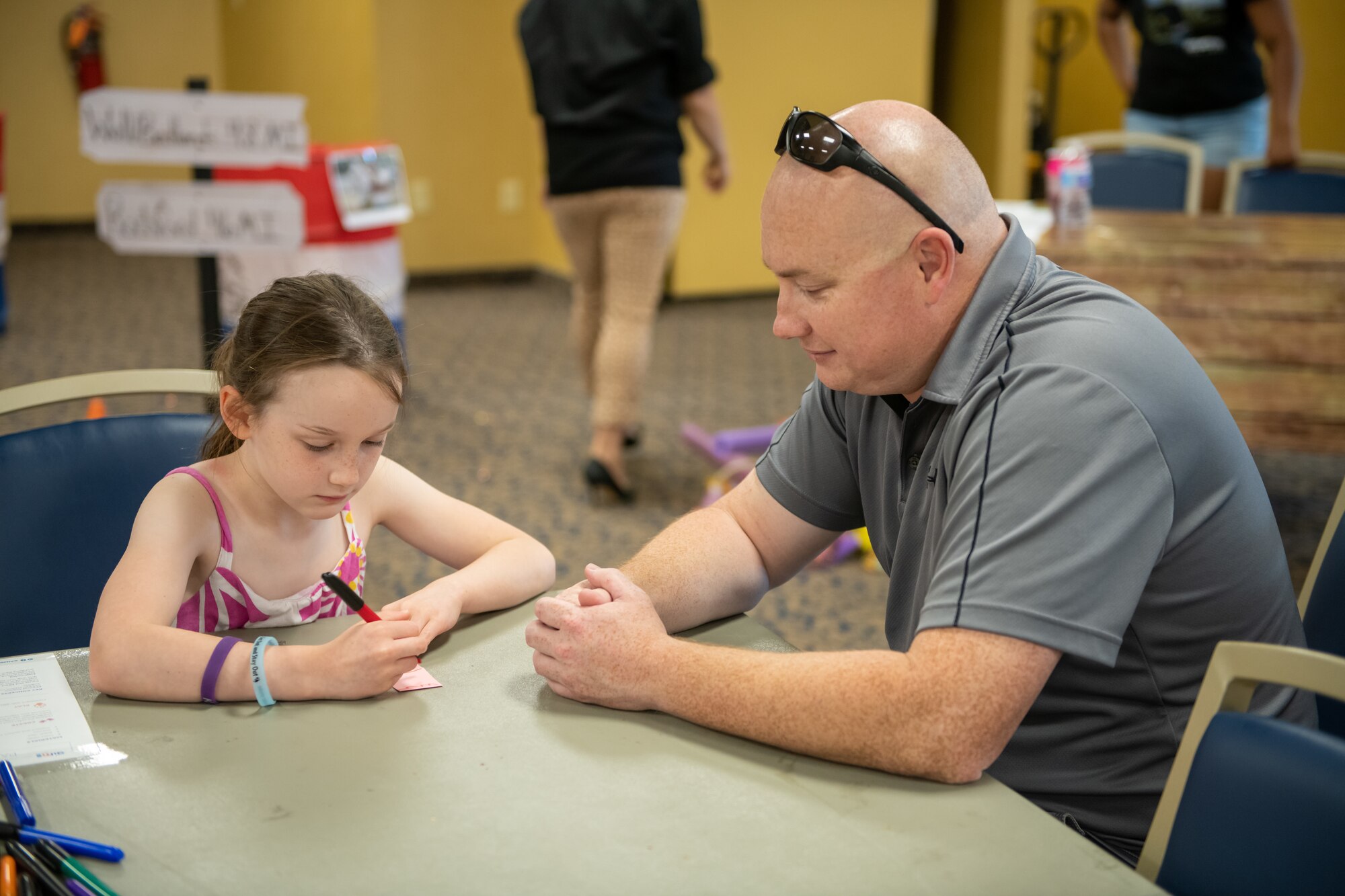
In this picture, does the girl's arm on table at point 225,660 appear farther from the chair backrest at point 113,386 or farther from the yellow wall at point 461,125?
the yellow wall at point 461,125

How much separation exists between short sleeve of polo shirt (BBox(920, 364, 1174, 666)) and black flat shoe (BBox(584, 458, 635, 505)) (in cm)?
256

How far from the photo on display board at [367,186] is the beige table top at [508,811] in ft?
10.2

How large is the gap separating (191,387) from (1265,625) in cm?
125

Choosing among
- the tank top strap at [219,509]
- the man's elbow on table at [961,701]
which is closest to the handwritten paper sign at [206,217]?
the tank top strap at [219,509]

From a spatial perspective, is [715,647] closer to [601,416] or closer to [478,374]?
[601,416]

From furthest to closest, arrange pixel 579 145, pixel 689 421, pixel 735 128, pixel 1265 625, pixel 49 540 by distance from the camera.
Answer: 1. pixel 735 128
2. pixel 689 421
3. pixel 579 145
4. pixel 49 540
5. pixel 1265 625

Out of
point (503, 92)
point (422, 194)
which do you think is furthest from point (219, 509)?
point (503, 92)

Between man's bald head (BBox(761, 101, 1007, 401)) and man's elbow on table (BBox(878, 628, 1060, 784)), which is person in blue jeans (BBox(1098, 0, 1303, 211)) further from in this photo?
man's elbow on table (BBox(878, 628, 1060, 784))

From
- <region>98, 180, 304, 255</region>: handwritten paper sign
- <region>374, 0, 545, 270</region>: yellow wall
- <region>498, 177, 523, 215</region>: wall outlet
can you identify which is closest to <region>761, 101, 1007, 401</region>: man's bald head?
<region>98, 180, 304, 255</region>: handwritten paper sign

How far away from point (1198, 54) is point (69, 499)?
379 centimetres

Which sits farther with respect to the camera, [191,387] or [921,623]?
[191,387]

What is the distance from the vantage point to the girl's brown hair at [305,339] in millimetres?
1248

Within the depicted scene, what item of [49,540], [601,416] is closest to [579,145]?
[601,416]

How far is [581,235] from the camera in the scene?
3.56m
